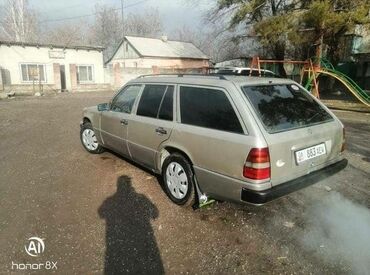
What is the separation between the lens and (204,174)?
12.3ft

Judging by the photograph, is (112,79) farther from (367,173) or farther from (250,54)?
(367,173)

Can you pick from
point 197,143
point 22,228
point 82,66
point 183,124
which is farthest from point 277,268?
point 82,66

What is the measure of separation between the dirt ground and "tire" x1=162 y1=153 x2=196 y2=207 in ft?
0.49

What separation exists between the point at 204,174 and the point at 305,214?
4.69 ft

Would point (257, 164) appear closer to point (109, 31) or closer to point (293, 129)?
point (293, 129)

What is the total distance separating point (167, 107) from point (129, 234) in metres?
1.73

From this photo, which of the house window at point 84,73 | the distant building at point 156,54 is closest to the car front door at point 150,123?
the house window at point 84,73

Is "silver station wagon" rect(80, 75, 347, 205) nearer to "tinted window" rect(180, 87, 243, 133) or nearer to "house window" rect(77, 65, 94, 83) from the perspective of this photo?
"tinted window" rect(180, 87, 243, 133)

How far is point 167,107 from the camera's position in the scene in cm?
438

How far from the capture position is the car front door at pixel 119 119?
5230mm

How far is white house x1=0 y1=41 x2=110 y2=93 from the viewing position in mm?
25500

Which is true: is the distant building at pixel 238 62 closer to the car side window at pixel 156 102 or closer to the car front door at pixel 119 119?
the car front door at pixel 119 119

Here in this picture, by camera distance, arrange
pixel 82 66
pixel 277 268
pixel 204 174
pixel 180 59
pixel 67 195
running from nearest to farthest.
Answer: pixel 277 268
pixel 204 174
pixel 67 195
pixel 82 66
pixel 180 59

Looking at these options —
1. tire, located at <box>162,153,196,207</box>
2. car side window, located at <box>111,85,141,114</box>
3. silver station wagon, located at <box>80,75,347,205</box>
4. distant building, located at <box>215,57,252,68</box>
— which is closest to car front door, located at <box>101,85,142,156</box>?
car side window, located at <box>111,85,141,114</box>
